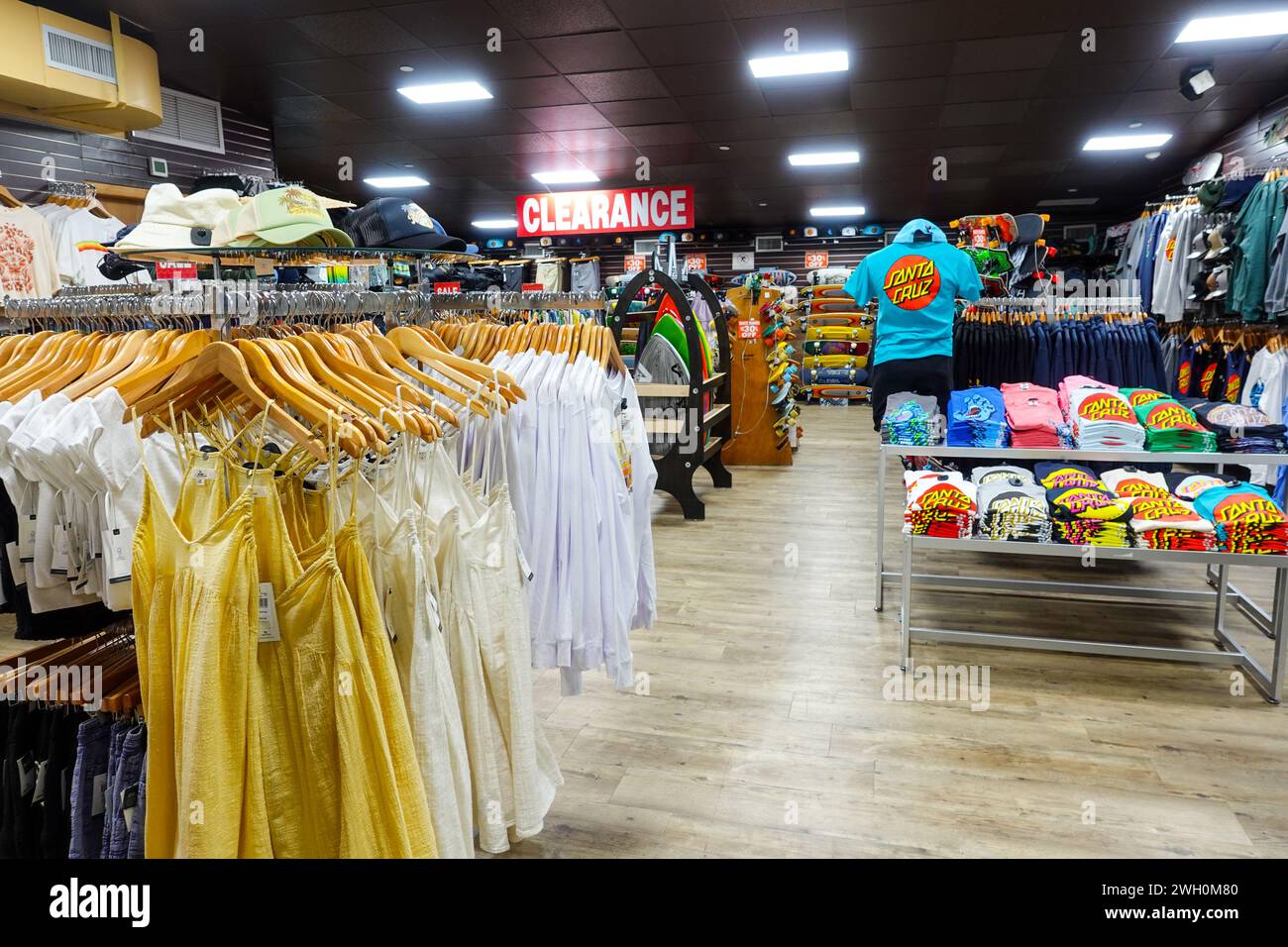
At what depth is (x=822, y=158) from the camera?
9430 mm

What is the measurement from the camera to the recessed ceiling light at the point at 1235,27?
17.4 ft

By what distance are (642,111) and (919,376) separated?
4304mm

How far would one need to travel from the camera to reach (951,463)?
4.38 meters

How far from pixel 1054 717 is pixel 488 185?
33.6 feet

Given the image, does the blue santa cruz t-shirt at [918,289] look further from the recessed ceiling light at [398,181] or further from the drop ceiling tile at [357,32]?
the recessed ceiling light at [398,181]

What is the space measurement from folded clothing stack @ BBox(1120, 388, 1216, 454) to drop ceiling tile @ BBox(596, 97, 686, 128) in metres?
5.18

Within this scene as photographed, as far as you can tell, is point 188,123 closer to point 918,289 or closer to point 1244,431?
point 918,289

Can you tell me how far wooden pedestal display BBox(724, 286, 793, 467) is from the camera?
7594 millimetres

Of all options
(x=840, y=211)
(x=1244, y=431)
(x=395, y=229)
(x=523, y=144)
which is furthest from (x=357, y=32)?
(x=840, y=211)

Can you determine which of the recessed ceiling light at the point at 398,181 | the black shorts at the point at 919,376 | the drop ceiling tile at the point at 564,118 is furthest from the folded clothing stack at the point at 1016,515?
the recessed ceiling light at the point at 398,181

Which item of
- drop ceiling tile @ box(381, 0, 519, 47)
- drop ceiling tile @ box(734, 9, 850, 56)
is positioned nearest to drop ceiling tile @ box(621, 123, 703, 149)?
drop ceiling tile @ box(734, 9, 850, 56)

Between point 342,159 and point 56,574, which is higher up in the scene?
point 342,159
